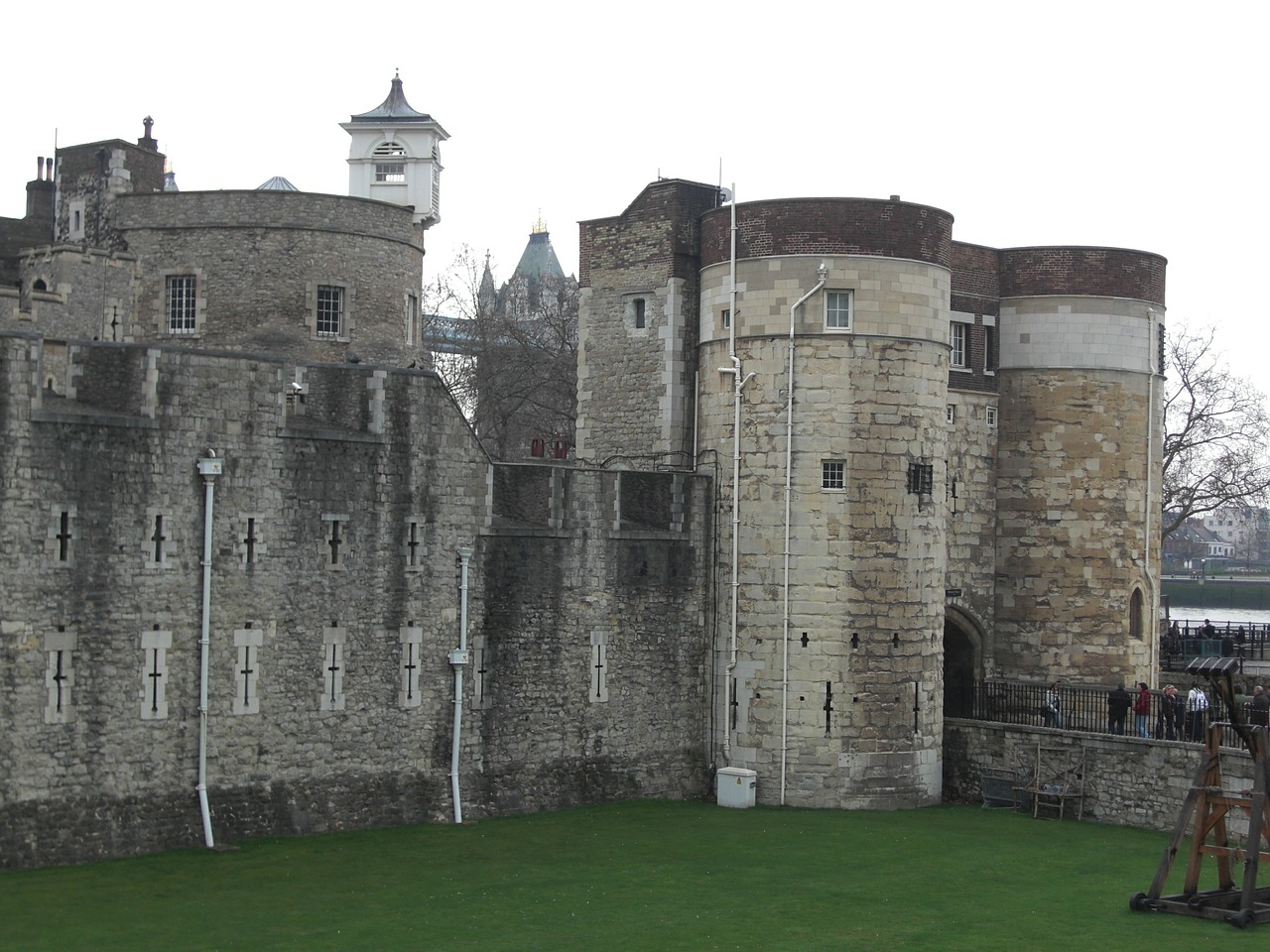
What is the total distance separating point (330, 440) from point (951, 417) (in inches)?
577

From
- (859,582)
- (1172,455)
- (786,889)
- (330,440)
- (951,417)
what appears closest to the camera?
(786,889)

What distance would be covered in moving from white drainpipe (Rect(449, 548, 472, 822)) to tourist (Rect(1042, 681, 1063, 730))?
445 inches

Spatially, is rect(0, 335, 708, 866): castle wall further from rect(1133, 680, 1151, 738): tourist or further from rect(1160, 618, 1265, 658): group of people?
rect(1160, 618, 1265, 658): group of people

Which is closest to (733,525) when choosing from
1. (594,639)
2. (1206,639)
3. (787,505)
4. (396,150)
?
(787,505)

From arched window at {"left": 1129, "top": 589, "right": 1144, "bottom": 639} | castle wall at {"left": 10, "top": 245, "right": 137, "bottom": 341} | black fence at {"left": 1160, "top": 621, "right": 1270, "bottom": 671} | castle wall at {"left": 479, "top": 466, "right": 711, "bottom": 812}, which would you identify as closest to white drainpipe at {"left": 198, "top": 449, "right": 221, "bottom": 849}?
castle wall at {"left": 479, "top": 466, "right": 711, "bottom": 812}

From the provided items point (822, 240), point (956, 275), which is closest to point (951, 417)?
point (956, 275)

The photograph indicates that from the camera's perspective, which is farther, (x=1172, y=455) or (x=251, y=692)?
(x=1172, y=455)

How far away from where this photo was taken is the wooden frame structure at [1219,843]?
21.8 m

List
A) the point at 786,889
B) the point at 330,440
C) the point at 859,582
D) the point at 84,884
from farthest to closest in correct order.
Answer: the point at 859,582 < the point at 330,440 < the point at 786,889 < the point at 84,884

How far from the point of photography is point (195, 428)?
79.3 ft

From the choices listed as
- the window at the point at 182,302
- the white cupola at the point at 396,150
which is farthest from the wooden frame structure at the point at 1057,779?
the white cupola at the point at 396,150

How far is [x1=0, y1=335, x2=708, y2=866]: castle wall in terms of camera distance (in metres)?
22.7

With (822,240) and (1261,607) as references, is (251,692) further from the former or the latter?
(1261,607)

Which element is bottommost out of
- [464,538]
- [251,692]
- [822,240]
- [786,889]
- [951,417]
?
[786,889]
